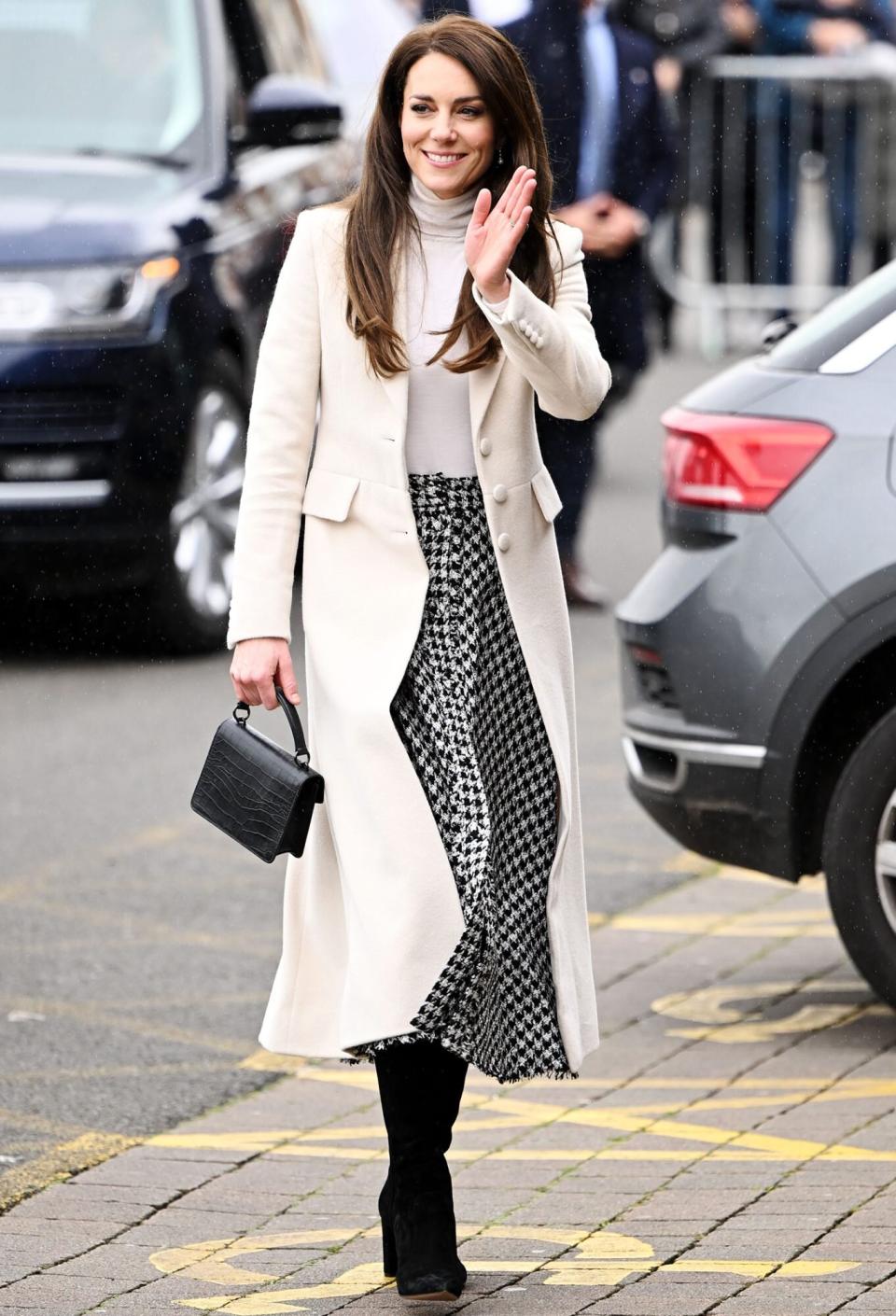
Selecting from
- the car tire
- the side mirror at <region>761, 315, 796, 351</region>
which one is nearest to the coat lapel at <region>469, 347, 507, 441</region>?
the car tire

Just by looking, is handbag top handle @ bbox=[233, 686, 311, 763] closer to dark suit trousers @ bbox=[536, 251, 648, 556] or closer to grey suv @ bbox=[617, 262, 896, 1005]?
grey suv @ bbox=[617, 262, 896, 1005]

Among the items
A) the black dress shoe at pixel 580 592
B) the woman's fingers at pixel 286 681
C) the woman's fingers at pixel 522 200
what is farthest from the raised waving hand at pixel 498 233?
the black dress shoe at pixel 580 592

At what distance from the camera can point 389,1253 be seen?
441cm

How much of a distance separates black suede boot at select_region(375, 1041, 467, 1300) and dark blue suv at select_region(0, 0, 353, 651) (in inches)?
204

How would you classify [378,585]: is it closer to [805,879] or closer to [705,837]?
[705,837]

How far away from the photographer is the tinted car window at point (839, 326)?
574 cm

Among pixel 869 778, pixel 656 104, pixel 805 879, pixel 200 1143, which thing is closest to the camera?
pixel 200 1143

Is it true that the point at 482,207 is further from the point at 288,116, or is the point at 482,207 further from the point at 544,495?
the point at 288,116

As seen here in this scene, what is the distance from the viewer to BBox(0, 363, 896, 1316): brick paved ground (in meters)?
4.34

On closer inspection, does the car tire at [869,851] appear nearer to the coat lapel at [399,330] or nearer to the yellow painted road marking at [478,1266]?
the yellow painted road marking at [478,1266]

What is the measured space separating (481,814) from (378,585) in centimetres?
38

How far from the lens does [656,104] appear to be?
34.7 ft

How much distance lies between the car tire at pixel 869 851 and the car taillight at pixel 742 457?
51 cm

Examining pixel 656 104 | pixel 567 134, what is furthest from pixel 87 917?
pixel 656 104
